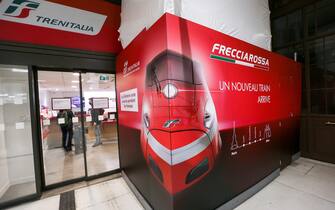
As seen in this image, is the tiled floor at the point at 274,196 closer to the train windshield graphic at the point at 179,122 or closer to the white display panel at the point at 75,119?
the train windshield graphic at the point at 179,122

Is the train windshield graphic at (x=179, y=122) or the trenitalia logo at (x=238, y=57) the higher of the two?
the trenitalia logo at (x=238, y=57)

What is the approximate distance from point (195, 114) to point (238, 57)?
4.01 feet

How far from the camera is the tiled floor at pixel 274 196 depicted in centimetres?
246

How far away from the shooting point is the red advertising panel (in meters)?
2.56

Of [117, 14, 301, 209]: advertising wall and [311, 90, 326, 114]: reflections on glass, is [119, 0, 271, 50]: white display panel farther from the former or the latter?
[311, 90, 326, 114]: reflections on glass

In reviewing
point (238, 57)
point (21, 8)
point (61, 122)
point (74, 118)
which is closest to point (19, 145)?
point (61, 122)

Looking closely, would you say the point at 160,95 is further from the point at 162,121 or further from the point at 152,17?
the point at 152,17

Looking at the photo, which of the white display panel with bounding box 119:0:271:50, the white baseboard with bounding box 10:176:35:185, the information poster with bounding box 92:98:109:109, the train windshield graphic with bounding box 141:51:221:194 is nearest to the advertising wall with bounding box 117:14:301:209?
the train windshield graphic with bounding box 141:51:221:194

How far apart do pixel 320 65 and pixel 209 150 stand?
13.7ft

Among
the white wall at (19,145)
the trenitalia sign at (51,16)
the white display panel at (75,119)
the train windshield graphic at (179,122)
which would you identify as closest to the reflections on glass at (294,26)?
the train windshield graphic at (179,122)

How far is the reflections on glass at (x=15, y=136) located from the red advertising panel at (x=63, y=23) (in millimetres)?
629

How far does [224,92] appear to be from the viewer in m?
2.23

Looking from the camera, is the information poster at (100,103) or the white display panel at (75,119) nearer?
the white display panel at (75,119)

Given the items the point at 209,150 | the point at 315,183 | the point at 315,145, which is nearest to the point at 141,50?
the point at 209,150
